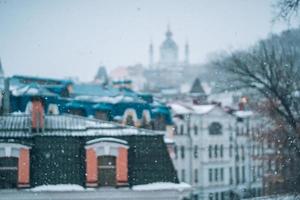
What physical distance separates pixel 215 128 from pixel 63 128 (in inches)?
902

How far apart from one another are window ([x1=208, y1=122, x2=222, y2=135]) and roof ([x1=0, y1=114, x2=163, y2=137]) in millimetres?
21783

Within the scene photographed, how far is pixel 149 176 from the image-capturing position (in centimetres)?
A: 1104

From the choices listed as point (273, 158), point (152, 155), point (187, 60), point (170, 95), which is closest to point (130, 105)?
point (273, 158)

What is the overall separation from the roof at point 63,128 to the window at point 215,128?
71.5 feet

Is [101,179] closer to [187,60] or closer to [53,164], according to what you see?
[53,164]

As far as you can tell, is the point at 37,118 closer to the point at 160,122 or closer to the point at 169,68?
the point at 160,122

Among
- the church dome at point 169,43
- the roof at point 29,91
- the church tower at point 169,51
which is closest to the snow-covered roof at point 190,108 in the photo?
the roof at point 29,91

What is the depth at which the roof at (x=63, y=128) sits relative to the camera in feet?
36.3

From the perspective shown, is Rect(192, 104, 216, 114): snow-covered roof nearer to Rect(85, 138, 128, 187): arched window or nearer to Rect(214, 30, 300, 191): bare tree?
Rect(214, 30, 300, 191): bare tree

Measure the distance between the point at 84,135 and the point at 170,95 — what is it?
1508 inches

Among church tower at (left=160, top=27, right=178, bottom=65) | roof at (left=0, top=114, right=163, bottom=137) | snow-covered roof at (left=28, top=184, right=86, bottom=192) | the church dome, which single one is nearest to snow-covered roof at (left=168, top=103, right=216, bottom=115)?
roof at (left=0, top=114, right=163, bottom=137)

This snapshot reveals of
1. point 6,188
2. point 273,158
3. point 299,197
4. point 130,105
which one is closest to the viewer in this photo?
point 299,197

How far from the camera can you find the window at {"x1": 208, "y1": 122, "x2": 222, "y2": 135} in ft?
108

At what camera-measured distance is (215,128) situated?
33281 millimetres
